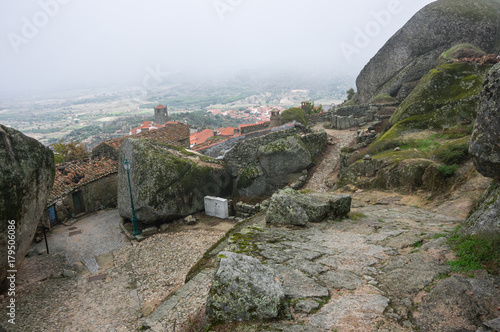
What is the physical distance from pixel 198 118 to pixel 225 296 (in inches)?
4261

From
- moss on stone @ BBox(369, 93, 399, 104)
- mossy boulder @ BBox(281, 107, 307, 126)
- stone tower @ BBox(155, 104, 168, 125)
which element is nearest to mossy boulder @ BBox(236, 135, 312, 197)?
mossy boulder @ BBox(281, 107, 307, 126)

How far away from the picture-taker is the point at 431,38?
1222 inches

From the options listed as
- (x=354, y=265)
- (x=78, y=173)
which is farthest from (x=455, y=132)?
(x=78, y=173)

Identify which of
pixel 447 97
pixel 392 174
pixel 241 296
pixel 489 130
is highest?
pixel 489 130

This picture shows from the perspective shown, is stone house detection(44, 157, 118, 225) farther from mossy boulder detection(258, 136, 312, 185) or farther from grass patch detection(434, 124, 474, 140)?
grass patch detection(434, 124, 474, 140)

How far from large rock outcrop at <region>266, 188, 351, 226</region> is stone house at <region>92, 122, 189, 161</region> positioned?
1712cm

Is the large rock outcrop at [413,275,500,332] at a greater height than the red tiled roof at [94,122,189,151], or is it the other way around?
the large rock outcrop at [413,275,500,332]

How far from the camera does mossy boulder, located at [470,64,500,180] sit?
5289 millimetres

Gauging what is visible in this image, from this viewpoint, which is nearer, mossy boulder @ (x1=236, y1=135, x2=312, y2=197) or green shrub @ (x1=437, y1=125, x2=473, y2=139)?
green shrub @ (x1=437, y1=125, x2=473, y2=139)

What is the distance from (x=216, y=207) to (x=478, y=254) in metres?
12.7

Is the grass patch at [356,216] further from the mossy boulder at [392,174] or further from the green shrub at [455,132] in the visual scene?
the green shrub at [455,132]

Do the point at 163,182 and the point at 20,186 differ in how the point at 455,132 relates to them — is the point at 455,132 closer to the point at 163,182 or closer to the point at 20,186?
the point at 163,182

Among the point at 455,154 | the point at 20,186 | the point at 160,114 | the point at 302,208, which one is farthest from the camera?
the point at 160,114

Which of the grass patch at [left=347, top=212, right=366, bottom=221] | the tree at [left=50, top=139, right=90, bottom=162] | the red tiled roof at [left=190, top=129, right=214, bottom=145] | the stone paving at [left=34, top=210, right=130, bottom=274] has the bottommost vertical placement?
the red tiled roof at [left=190, top=129, right=214, bottom=145]
